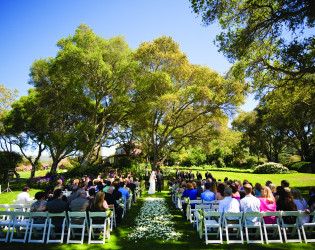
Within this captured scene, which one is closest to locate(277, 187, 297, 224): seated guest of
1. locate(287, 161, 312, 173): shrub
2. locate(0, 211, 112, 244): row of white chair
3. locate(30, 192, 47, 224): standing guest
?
locate(0, 211, 112, 244): row of white chair

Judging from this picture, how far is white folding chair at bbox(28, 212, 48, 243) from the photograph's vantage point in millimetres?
5811

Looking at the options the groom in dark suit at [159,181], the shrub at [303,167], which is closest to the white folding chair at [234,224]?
the groom in dark suit at [159,181]

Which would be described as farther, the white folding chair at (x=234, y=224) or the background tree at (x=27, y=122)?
the background tree at (x=27, y=122)

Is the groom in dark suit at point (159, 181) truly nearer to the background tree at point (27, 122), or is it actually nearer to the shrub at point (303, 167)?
the background tree at point (27, 122)

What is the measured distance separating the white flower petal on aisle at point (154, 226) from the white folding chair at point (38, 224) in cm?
258

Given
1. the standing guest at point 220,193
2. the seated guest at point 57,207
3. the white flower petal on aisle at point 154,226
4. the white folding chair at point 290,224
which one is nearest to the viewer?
the white folding chair at point 290,224

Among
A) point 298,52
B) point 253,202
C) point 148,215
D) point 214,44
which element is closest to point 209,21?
point 214,44

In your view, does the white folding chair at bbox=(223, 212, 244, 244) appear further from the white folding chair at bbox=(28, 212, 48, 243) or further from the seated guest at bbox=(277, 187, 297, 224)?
the white folding chair at bbox=(28, 212, 48, 243)

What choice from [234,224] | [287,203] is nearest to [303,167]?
[287,203]

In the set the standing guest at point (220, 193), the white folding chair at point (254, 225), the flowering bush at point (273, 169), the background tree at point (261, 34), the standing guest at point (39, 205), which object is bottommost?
the white folding chair at point (254, 225)

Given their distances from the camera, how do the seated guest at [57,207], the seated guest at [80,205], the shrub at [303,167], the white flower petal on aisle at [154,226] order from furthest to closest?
the shrub at [303,167] → the white flower petal on aisle at [154,226] → the seated guest at [80,205] → the seated guest at [57,207]

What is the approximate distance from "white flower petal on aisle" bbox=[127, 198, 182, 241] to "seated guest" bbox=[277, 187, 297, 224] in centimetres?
326

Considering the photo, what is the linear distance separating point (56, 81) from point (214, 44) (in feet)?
65.1

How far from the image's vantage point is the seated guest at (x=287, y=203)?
5895mm
